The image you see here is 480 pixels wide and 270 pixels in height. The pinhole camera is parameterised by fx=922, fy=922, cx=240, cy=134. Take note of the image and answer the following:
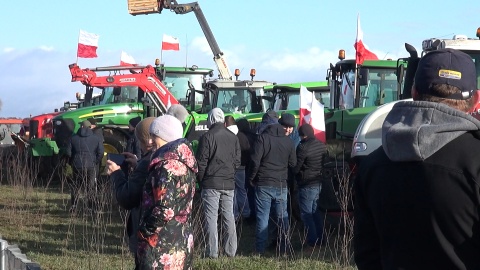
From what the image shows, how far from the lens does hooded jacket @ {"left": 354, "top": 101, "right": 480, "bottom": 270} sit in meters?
2.90

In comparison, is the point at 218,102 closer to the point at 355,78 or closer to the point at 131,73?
the point at 131,73

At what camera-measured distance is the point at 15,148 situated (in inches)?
954

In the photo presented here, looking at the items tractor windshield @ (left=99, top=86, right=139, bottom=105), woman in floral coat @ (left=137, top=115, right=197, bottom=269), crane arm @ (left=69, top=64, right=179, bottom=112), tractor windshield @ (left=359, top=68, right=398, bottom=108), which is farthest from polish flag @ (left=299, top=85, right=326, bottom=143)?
tractor windshield @ (left=99, top=86, right=139, bottom=105)

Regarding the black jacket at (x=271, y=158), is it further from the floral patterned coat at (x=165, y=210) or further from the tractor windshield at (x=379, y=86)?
the floral patterned coat at (x=165, y=210)

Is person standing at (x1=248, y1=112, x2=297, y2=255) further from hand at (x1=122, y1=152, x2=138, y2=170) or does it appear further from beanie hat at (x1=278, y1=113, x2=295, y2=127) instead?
hand at (x1=122, y1=152, x2=138, y2=170)

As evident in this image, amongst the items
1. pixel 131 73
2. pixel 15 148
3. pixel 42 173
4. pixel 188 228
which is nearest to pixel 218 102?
pixel 131 73

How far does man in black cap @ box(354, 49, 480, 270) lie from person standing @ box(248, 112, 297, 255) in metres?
7.71

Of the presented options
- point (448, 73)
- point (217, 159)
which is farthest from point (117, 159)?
point (217, 159)

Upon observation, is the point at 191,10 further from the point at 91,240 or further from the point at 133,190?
the point at 133,190

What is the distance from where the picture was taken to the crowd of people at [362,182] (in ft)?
9.61

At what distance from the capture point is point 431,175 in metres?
2.95

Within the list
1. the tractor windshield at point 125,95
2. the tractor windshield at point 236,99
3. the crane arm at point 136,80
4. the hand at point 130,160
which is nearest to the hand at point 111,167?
the hand at point 130,160

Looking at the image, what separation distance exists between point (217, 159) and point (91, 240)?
1.63 metres

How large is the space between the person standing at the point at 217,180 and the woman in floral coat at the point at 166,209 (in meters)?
4.44
